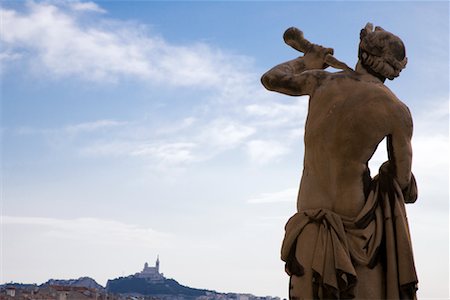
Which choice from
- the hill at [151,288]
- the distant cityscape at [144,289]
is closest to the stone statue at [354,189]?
the distant cityscape at [144,289]

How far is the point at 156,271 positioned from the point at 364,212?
15225 centimetres

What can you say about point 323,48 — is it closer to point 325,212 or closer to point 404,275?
point 325,212

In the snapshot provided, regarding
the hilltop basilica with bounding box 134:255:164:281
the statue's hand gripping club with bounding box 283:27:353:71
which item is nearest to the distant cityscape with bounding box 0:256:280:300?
the hilltop basilica with bounding box 134:255:164:281

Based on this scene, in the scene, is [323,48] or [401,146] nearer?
[401,146]

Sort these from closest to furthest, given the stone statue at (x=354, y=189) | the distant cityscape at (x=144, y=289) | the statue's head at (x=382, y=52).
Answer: the stone statue at (x=354, y=189), the statue's head at (x=382, y=52), the distant cityscape at (x=144, y=289)

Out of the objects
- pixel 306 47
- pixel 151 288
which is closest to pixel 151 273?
pixel 151 288

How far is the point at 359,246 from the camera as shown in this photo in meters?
6.50

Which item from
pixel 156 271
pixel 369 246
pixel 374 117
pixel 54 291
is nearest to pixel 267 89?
pixel 374 117

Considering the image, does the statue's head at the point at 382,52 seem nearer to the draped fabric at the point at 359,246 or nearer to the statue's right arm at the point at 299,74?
the statue's right arm at the point at 299,74

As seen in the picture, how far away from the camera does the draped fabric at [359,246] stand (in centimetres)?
632

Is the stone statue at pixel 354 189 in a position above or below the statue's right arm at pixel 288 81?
below

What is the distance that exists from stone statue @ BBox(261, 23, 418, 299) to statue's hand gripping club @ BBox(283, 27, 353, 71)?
0.99 feet

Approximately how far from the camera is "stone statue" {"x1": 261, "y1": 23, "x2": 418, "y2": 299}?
642 centimetres

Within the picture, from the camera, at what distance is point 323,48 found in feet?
23.7
